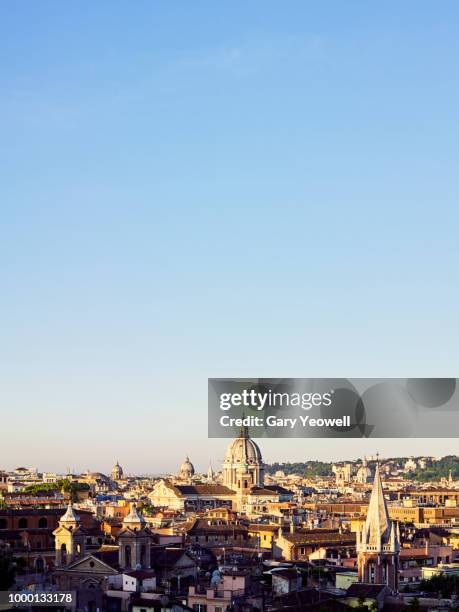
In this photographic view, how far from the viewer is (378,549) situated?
53781 millimetres

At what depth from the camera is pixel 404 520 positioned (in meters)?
113

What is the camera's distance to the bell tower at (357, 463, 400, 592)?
5334 centimetres

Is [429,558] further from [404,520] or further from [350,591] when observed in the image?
[404,520]

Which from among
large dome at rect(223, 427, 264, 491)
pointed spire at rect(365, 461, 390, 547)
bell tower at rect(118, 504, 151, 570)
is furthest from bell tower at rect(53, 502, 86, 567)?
large dome at rect(223, 427, 264, 491)

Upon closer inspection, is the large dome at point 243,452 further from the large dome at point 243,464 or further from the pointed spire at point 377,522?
the pointed spire at point 377,522

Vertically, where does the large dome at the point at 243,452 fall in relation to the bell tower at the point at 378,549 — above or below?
above

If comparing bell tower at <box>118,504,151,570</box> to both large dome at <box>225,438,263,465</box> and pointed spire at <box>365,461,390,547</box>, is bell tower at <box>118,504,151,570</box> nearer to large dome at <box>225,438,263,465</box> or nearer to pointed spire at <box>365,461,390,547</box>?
pointed spire at <box>365,461,390,547</box>

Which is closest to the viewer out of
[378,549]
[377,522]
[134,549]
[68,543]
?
[378,549]

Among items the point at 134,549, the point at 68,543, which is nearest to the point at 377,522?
the point at 134,549

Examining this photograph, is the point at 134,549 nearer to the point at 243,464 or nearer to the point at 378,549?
the point at 378,549

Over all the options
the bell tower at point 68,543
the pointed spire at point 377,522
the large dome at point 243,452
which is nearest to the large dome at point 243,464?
the large dome at point 243,452

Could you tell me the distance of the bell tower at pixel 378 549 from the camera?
53.3m

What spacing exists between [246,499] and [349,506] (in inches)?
757

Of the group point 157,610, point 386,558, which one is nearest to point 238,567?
point 386,558
